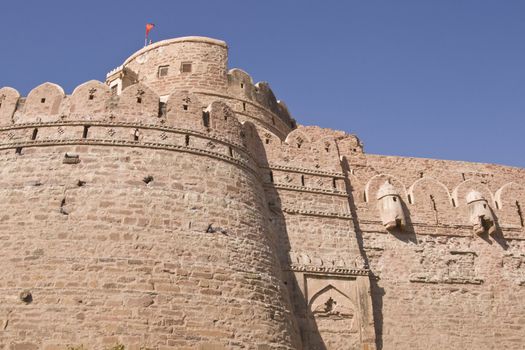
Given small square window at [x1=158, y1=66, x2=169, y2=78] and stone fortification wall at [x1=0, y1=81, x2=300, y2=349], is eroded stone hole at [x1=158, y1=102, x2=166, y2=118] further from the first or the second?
small square window at [x1=158, y1=66, x2=169, y2=78]

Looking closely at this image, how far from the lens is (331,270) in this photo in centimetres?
1088

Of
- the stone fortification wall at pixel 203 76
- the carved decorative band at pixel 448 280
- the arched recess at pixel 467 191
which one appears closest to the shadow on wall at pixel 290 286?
the carved decorative band at pixel 448 280

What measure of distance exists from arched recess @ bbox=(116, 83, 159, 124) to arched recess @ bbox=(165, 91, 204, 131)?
247mm

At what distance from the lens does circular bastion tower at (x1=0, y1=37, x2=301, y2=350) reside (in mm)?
8164

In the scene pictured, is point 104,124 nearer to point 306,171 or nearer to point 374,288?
point 306,171

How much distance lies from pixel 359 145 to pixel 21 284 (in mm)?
8296

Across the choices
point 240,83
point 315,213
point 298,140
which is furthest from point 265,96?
point 315,213

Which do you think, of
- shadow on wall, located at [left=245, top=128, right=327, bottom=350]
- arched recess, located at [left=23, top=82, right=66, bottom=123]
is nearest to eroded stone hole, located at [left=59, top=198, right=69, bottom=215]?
arched recess, located at [left=23, top=82, right=66, bottom=123]

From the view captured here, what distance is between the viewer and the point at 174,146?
404 inches

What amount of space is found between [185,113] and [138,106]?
0.83 m

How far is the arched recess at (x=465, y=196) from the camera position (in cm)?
1338

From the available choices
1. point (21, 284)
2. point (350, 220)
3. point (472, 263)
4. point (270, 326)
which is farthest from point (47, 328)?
point (472, 263)

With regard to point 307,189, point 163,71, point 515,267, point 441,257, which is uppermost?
point 163,71

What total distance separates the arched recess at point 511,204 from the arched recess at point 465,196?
0.61ft
